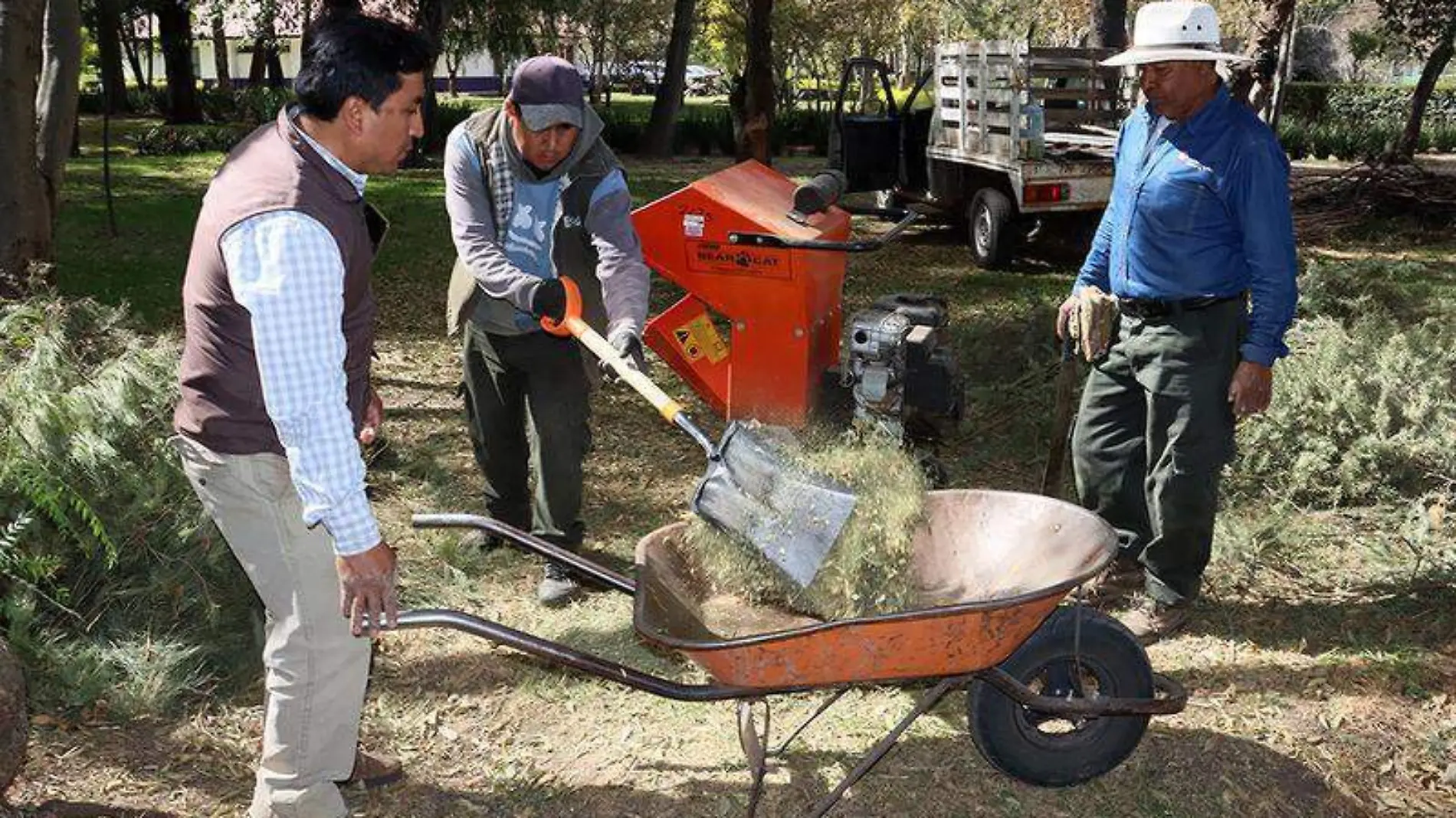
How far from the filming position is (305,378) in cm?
249

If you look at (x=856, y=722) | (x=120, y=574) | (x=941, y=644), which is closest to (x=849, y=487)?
(x=941, y=644)

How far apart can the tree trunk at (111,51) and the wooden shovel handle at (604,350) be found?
28.7 m

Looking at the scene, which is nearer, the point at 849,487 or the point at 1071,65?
the point at 849,487

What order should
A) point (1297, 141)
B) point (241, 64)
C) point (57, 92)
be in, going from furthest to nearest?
point (241, 64) < point (1297, 141) < point (57, 92)

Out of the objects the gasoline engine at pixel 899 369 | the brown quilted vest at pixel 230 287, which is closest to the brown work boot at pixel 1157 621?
the gasoline engine at pixel 899 369

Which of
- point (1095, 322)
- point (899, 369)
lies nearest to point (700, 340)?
point (899, 369)

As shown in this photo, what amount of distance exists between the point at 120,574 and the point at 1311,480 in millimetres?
5003

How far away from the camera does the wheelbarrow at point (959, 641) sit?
9.25 ft

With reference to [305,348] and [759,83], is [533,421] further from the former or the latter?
[759,83]

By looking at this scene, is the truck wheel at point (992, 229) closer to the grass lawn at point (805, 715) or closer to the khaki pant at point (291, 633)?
the grass lawn at point (805, 715)

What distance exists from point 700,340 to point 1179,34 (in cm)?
Answer: 265

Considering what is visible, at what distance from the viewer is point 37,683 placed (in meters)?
3.85

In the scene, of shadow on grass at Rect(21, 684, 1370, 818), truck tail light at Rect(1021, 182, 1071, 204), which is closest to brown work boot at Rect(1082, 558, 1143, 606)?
shadow on grass at Rect(21, 684, 1370, 818)

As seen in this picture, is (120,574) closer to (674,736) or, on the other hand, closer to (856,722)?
(674,736)
